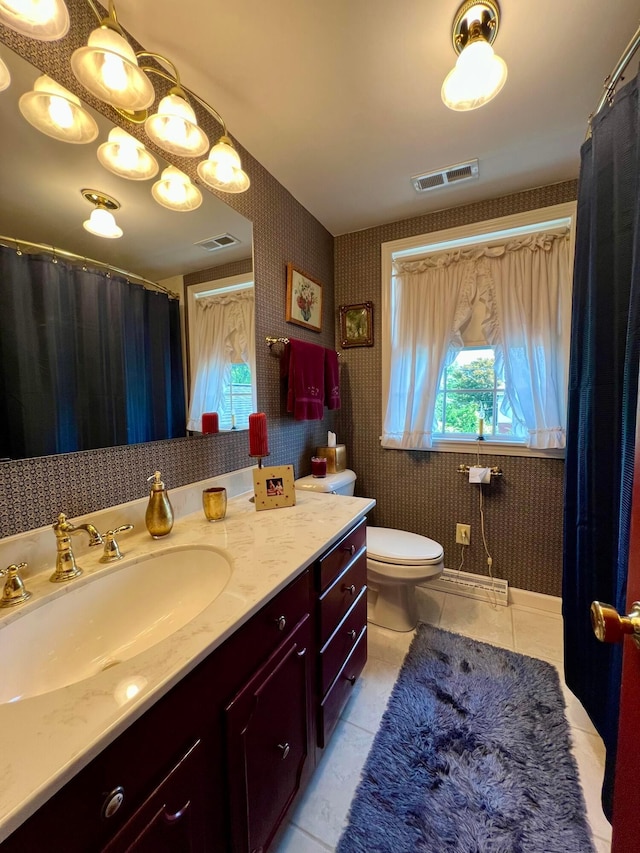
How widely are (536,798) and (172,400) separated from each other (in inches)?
69.2

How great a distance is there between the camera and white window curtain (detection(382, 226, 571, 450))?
71.6 inches

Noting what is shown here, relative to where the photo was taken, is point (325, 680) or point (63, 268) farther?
point (325, 680)

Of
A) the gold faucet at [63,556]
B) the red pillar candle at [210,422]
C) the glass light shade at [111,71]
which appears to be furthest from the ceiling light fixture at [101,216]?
the gold faucet at [63,556]

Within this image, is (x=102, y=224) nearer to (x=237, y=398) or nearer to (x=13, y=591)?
(x=237, y=398)

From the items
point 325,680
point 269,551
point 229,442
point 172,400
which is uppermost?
point 172,400

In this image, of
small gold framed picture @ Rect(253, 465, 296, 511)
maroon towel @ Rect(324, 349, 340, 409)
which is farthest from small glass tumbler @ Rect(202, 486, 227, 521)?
maroon towel @ Rect(324, 349, 340, 409)

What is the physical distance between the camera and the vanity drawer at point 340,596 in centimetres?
108

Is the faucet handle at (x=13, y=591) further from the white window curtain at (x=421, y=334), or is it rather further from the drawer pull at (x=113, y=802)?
the white window curtain at (x=421, y=334)

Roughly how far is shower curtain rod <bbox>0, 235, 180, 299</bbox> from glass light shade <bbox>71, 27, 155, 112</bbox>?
39 cm

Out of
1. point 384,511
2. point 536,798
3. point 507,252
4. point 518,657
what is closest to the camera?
point 536,798

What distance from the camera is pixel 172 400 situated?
1230 mm

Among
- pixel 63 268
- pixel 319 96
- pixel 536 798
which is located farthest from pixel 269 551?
pixel 319 96

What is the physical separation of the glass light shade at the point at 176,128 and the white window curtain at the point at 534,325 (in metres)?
1.61

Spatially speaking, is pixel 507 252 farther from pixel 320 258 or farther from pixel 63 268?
pixel 63 268
